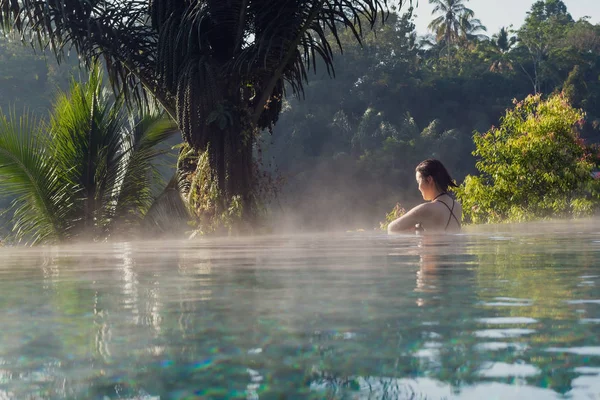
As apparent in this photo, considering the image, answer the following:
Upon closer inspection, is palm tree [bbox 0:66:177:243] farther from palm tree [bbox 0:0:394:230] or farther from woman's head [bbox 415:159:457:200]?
woman's head [bbox 415:159:457:200]

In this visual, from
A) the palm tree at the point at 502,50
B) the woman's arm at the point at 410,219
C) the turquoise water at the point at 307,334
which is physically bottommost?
the woman's arm at the point at 410,219

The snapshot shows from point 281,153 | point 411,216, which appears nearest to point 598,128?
point 281,153

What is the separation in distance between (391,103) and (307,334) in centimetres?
4858

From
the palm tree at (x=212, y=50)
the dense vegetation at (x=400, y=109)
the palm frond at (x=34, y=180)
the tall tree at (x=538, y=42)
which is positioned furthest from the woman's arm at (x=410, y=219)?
the tall tree at (x=538, y=42)

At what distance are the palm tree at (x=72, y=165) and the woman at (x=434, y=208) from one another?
17.8 feet

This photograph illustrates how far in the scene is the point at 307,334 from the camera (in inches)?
73.2

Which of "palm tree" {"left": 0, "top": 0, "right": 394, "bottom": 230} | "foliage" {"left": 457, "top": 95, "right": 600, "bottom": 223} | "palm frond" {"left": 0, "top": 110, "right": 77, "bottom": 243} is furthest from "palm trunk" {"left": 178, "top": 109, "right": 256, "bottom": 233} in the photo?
"foliage" {"left": 457, "top": 95, "right": 600, "bottom": 223}

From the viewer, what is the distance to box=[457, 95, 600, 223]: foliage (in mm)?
15031

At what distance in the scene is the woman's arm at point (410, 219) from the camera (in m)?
6.71

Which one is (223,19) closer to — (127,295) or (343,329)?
(127,295)

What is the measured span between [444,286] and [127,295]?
1.00 metres

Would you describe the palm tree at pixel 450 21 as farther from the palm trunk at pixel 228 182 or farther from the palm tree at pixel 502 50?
the palm trunk at pixel 228 182

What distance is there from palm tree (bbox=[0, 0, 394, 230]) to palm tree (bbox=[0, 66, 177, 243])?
3.17 feet

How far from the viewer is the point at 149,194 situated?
12078 mm
